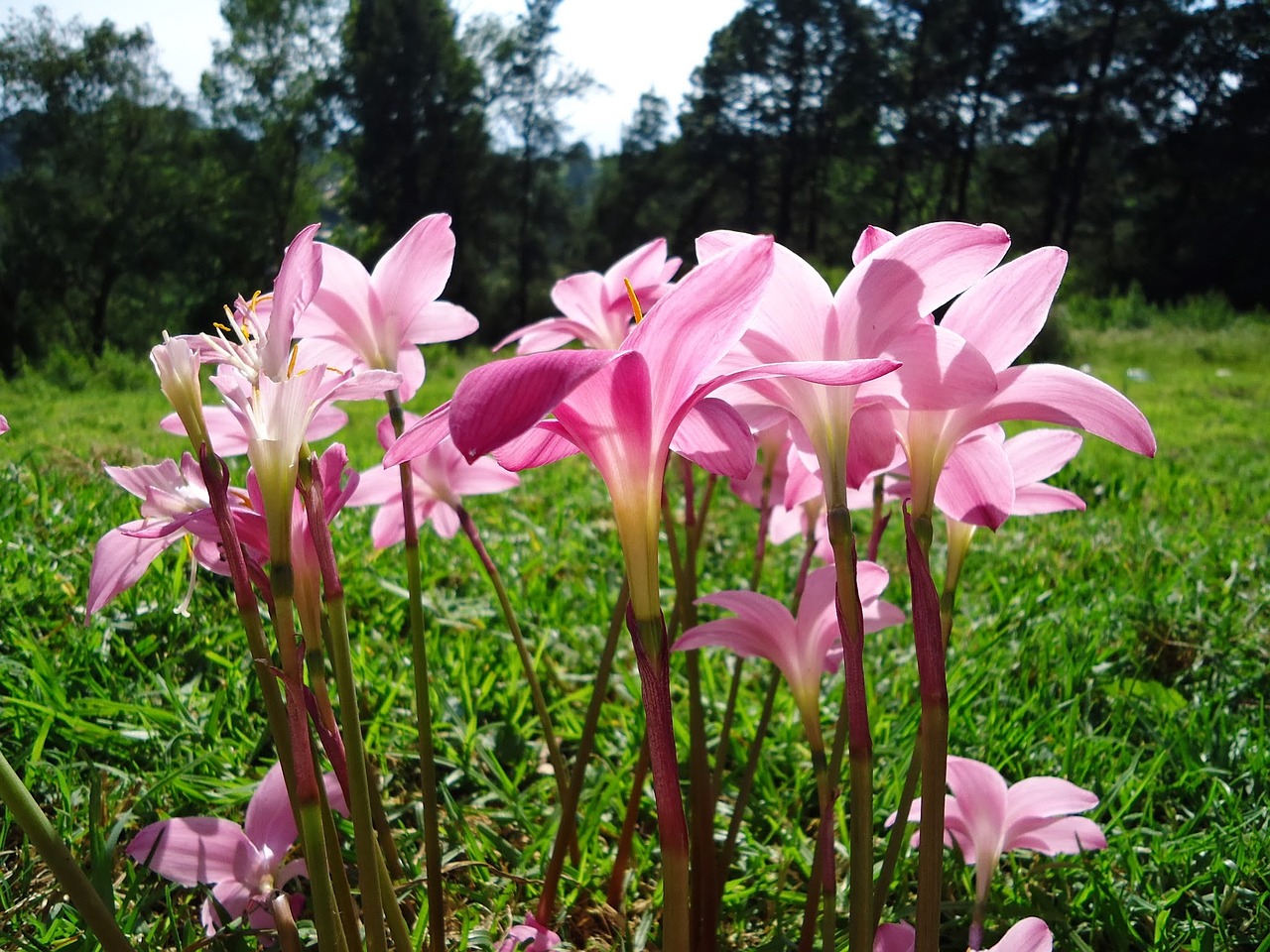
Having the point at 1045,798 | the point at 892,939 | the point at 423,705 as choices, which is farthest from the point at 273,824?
the point at 1045,798

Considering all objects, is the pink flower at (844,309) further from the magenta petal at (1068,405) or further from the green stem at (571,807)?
the green stem at (571,807)

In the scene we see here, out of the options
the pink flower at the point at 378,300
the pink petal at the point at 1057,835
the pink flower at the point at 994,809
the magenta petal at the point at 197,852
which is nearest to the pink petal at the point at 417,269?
the pink flower at the point at 378,300

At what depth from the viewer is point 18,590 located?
1707mm

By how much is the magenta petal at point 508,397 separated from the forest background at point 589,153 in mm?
23103

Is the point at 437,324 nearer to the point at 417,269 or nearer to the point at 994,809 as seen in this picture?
the point at 417,269

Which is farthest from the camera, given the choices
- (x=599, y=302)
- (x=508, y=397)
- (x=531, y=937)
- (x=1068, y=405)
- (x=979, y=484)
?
(x=599, y=302)

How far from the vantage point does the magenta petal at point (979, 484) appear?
0.75 m

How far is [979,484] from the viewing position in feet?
2.48

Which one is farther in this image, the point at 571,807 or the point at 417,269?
the point at 571,807

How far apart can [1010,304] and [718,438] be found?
26 centimetres

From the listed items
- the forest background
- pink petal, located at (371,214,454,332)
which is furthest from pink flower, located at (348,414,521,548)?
the forest background

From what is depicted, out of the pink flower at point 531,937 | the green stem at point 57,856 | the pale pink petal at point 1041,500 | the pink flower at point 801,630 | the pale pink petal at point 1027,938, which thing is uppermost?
the pale pink petal at point 1041,500

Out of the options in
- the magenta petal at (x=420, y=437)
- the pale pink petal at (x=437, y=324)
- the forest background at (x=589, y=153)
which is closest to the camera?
the magenta petal at (x=420, y=437)

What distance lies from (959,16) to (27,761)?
1164 inches
